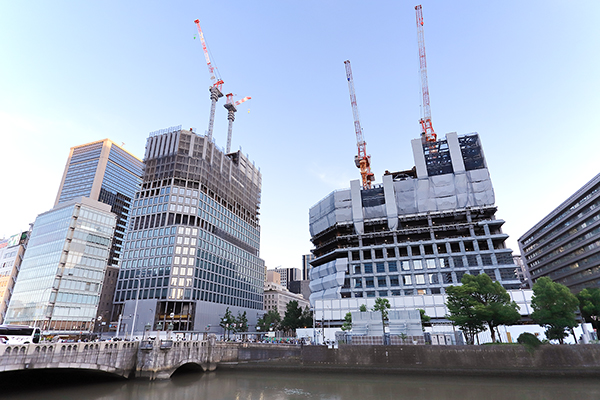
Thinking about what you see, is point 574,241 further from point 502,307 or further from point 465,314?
point 465,314

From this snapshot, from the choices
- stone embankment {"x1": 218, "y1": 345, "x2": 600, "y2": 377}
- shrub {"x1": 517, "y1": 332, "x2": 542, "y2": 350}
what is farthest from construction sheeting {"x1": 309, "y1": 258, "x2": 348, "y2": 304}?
shrub {"x1": 517, "y1": 332, "x2": 542, "y2": 350}

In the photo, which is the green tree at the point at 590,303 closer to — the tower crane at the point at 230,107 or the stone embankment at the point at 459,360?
the stone embankment at the point at 459,360

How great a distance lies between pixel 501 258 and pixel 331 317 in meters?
53.2

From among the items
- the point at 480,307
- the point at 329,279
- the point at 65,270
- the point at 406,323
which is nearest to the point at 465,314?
the point at 480,307

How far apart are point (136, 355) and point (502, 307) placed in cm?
5661

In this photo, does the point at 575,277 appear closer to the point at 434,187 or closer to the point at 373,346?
the point at 434,187

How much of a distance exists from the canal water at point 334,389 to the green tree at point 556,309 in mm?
10020

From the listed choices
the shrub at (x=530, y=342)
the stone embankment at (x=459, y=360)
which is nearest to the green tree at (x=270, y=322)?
the stone embankment at (x=459, y=360)

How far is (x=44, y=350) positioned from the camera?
3684 cm

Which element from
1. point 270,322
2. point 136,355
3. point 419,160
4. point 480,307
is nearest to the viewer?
point 136,355

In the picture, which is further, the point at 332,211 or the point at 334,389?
the point at 332,211

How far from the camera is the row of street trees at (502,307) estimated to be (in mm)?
52469

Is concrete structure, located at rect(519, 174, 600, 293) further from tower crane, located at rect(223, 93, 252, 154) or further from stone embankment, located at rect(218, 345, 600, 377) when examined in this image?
tower crane, located at rect(223, 93, 252, 154)

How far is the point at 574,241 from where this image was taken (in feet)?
347
